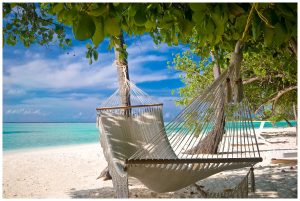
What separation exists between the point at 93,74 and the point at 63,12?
132 ft

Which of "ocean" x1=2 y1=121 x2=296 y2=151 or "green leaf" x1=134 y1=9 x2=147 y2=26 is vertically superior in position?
"green leaf" x1=134 y1=9 x2=147 y2=26

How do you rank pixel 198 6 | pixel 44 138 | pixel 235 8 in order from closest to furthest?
1. pixel 198 6
2. pixel 235 8
3. pixel 44 138

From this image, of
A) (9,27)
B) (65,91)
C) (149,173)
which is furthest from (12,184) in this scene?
(65,91)

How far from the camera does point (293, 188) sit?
3109 mm

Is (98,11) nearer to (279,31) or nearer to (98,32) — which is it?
(98,32)

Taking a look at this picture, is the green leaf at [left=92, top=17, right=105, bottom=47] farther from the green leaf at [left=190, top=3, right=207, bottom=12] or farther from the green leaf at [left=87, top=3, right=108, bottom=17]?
the green leaf at [left=190, top=3, right=207, bottom=12]

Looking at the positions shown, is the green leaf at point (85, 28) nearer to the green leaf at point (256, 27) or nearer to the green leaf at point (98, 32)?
the green leaf at point (98, 32)

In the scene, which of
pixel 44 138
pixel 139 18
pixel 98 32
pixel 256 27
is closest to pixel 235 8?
pixel 256 27

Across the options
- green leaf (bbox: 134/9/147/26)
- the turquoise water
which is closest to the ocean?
the turquoise water

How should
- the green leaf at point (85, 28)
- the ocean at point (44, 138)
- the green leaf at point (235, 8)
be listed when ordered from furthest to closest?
the ocean at point (44, 138), the green leaf at point (235, 8), the green leaf at point (85, 28)

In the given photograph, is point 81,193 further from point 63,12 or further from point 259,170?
point 63,12

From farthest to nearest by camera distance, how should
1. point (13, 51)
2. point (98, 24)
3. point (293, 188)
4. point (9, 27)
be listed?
point (13, 51), point (293, 188), point (9, 27), point (98, 24)

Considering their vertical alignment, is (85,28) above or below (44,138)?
above

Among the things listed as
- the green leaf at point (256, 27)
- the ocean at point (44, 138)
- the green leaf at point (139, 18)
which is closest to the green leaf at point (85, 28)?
the green leaf at point (139, 18)
